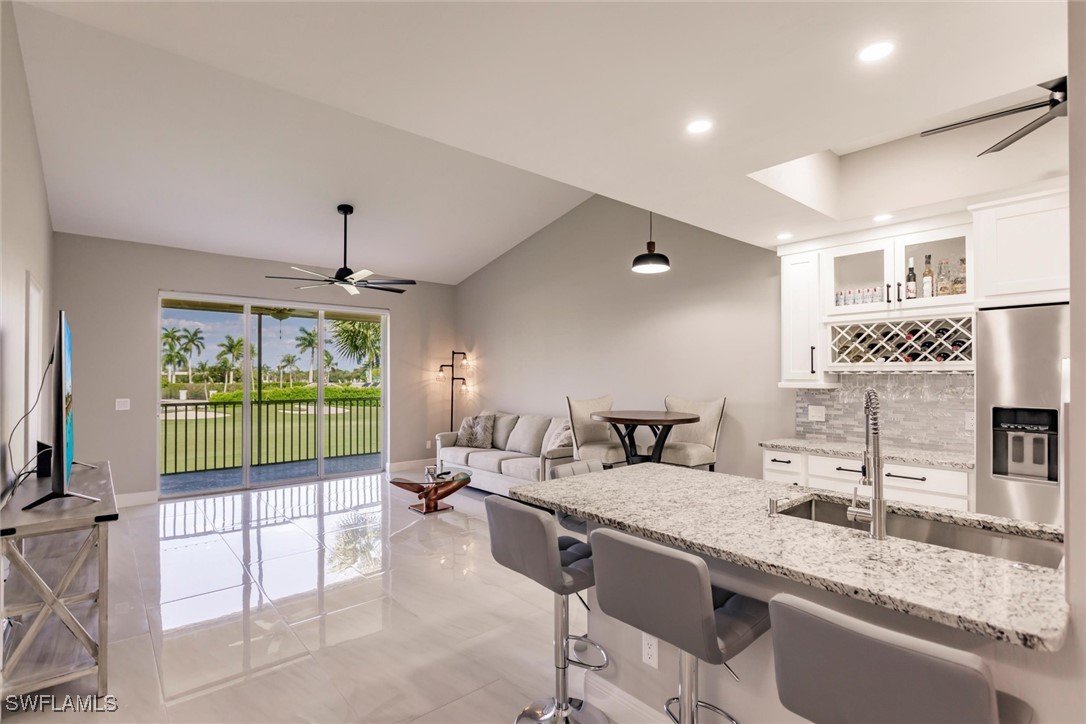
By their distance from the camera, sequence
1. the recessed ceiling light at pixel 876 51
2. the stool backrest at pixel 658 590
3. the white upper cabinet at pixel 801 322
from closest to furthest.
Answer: the stool backrest at pixel 658 590
the recessed ceiling light at pixel 876 51
the white upper cabinet at pixel 801 322

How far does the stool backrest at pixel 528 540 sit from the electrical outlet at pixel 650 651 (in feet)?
1.71

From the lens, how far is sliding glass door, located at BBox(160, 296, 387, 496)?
627 cm

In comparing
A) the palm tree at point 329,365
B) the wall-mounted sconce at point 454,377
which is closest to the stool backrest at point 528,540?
the palm tree at point 329,365

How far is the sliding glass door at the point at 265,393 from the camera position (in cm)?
627

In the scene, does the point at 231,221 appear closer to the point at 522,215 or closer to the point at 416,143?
the point at 416,143

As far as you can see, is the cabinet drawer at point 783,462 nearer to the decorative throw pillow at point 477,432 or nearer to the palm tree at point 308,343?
the decorative throw pillow at point 477,432

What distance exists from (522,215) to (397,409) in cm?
327

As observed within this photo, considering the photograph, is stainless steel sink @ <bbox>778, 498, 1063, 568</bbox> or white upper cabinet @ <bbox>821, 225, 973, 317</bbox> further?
white upper cabinet @ <bbox>821, 225, 973, 317</bbox>

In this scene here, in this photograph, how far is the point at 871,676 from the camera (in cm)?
107

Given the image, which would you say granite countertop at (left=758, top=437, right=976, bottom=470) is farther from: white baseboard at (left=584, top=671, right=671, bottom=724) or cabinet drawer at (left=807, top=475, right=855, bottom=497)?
white baseboard at (left=584, top=671, right=671, bottom=724)

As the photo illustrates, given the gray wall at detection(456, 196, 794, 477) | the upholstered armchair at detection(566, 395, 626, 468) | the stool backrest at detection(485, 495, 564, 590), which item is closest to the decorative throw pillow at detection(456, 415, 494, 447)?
the gray wall at detection(456, 196, 794, 477)

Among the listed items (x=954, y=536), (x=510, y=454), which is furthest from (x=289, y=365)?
(x=954, y=536)

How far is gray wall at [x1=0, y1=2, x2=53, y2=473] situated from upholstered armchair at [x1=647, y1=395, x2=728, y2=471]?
14.5 ft

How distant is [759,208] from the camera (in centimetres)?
362
